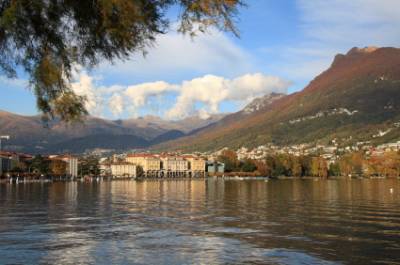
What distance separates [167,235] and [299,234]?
710cm

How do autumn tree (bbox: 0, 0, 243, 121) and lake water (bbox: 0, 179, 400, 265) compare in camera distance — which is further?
lake water (bbox: 0, 179, 400, 265)

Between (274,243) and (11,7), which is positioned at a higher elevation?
(11,7)

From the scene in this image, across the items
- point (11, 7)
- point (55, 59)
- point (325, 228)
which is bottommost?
point (325, 228)

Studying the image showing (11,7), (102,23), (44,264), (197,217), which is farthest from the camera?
(197,217)

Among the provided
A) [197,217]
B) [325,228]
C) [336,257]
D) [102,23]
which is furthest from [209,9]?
[197,217]

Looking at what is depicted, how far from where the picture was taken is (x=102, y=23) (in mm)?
7680

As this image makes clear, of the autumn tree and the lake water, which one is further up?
the autumn tree

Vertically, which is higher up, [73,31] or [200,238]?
[73,31]

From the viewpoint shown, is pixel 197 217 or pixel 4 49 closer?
pixel 4 49

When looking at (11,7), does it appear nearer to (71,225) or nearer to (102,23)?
(102,23)

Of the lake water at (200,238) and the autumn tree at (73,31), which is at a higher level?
the autumn tree at (73,31)

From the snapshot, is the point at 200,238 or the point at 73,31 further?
the point at 200,238

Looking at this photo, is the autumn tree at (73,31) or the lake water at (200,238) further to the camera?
the lake water at (200,238)

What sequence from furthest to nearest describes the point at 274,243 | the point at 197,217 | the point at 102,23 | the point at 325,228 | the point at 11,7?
the point at 197,217
the point at 325,228
the point at 274,243
the point at 102,23
the point at 11,7
